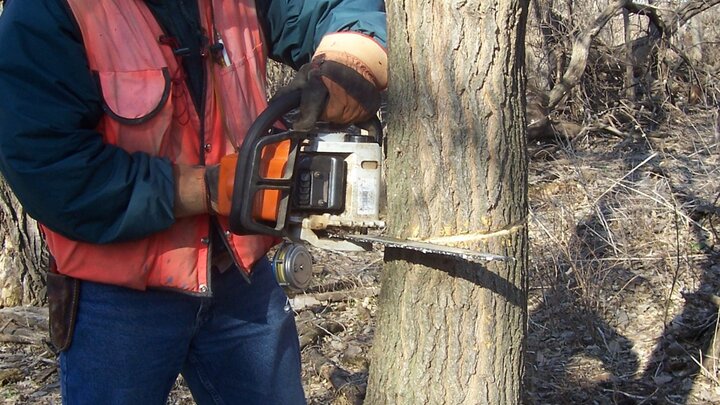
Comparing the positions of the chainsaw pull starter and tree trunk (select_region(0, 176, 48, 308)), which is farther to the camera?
tree trunk (select_region(0, 176, 48, 308))

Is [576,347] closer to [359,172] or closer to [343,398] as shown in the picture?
[343,398]

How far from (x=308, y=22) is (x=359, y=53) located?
30 centimetres

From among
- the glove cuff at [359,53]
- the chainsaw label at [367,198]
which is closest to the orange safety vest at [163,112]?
the glove cuff at [359,53]

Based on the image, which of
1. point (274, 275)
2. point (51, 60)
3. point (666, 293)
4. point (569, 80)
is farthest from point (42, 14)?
point (569, 80)

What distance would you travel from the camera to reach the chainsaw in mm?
1904

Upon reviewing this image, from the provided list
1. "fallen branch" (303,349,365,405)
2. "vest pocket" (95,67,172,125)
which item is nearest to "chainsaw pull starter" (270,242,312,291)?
"vest pocket" (95,67,172,125)

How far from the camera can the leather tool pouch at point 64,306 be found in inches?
80.6

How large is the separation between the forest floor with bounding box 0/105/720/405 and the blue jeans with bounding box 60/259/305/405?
4.17 ft

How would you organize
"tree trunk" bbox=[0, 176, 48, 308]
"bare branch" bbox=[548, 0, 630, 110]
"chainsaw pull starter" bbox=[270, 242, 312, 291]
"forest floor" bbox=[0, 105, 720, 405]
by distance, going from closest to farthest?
"chainsaw pull starter" bbox=[270, 242, 312, 291] < "forest floor" bbox=[0, 105, 720, 405] < "tree trunk" bbox=[0, 176, 48, 308] < "bare branch" bbox=[548, 0, 630, 110]

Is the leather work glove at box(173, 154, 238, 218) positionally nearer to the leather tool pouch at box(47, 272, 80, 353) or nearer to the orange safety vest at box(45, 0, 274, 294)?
the orange safety vest at box(45, 0, 274, 294)

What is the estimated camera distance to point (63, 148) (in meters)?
1.81

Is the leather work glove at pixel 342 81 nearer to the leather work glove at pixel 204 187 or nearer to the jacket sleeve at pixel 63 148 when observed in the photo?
the leather work glove at pixel 204 187

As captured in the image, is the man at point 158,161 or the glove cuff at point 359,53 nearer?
the man at point 158,161

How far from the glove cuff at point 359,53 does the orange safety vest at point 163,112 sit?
0.83ft
